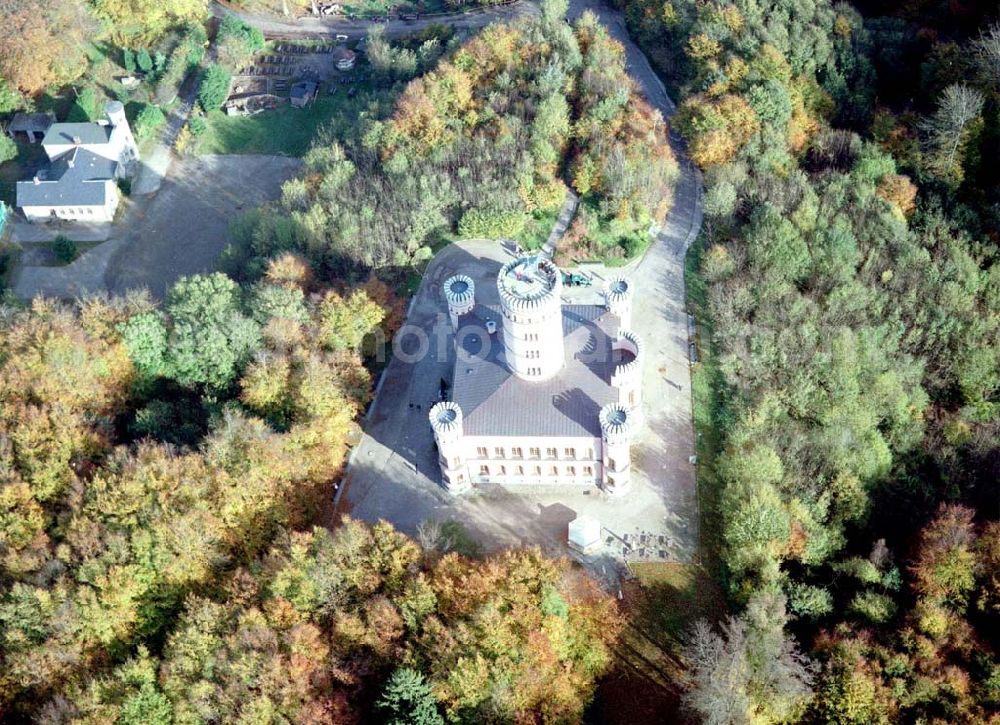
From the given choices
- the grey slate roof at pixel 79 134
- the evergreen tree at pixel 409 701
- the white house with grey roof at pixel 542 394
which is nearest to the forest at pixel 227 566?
the evergreen tree at pixel 409 701

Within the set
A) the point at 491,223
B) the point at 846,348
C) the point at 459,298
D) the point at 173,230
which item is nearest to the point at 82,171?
the point at 173,230

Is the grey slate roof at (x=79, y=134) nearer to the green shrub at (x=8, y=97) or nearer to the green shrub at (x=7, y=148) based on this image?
the green shrub at (x=7, y=148)

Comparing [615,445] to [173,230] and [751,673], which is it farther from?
[173,230]

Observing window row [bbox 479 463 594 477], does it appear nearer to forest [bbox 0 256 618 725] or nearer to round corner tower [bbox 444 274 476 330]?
forest [bbox 0 256 618 725]

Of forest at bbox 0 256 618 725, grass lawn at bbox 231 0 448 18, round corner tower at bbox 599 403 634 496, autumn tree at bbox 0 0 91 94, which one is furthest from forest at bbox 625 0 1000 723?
autumn tree at bbox 0 0 91 94

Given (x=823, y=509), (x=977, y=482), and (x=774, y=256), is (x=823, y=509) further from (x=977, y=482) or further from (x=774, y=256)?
(x=774, y=256)

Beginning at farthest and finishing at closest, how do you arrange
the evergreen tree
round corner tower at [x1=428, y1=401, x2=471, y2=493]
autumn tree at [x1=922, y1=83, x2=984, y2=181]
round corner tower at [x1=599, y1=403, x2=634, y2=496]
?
autumn tree at [x1=922, y1=83, x2=984, y2=181] < round corner tower at [x1=428, y1=401, x2=471, y2=493] < round corner tower at [x1=599, y1=403, x2=634, y2=496] < the evergreen tree

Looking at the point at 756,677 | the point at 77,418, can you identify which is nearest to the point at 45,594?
the point at 77,418
